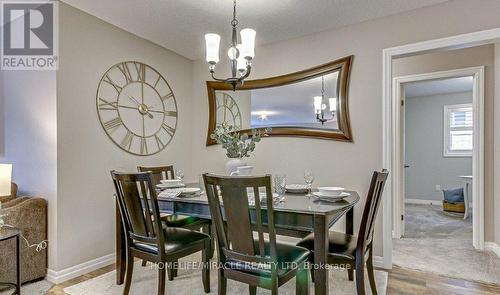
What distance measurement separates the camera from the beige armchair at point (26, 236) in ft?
8.02

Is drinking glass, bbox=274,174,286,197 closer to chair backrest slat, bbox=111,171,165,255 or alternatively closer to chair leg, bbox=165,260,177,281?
chair backrest slat, bbox=111,171,165,255

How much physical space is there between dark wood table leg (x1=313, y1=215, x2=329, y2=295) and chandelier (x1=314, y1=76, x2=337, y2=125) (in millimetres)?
1674

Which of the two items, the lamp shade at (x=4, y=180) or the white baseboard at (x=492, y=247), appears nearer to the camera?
the lamp shade at (x=4, y=180)

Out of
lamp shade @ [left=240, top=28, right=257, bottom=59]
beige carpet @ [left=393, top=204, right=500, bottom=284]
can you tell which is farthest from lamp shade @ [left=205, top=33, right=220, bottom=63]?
beige carpet @ [left=393, top=204, right=500, bottom=284]

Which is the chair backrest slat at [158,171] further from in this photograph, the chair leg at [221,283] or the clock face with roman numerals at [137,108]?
the chair leg at [221,283]

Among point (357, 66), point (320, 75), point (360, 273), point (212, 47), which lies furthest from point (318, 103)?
point (360, 273)

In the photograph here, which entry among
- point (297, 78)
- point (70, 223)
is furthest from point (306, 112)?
point (70, 223)

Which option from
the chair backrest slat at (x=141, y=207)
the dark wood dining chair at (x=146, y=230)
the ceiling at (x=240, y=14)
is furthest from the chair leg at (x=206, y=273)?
the ceiling at (x=240, y=14)

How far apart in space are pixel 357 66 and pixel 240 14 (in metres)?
1.24

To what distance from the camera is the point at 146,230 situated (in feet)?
6.81

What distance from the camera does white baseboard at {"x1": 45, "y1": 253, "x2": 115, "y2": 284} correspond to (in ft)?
8.55

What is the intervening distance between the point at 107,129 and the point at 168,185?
964 millimetres

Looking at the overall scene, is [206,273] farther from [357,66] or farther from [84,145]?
[357,66]

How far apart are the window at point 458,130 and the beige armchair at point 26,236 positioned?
6760mm
